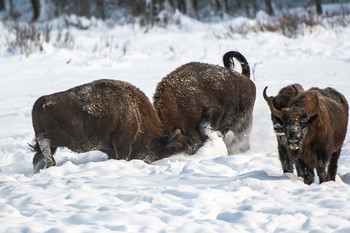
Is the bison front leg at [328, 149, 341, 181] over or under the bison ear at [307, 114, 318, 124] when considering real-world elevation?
under

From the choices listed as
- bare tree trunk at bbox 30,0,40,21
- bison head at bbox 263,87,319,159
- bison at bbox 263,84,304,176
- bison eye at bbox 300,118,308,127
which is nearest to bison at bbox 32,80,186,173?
bison at bbox 263,84,304,176

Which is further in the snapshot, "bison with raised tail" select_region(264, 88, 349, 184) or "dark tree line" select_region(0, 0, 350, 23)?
"dark tree line" select_region(0, 0, 350, 23)


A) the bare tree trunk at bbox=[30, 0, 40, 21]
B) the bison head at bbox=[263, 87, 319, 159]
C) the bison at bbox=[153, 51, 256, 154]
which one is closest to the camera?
the bison head at bbox=[263, 87, 319, 159]

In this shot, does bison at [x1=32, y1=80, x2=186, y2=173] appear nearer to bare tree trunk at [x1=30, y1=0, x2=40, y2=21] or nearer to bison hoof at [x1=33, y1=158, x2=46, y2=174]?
bison hoof at [x1=33, y1=158, x2=46, y2=174]

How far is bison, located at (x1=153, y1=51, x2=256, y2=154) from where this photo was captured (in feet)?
27.6

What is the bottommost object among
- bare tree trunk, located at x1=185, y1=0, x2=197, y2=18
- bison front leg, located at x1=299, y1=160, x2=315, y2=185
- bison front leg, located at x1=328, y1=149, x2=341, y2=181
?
bare tree trunk, located at x1=185, y1=0, x2=197, y2=18

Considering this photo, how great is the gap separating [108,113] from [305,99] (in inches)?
113

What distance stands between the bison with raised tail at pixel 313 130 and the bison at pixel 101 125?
259 centimetres

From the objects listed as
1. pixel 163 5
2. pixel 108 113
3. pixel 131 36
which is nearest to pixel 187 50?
pixel 131 36

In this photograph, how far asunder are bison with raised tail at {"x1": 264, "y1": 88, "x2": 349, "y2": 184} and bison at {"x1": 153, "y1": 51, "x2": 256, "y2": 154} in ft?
8.19

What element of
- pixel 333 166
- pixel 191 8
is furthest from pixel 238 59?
pixel 191 8

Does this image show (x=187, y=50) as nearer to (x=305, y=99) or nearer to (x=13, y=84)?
(x=13, y=84)

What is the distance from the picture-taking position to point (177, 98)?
8469 mm

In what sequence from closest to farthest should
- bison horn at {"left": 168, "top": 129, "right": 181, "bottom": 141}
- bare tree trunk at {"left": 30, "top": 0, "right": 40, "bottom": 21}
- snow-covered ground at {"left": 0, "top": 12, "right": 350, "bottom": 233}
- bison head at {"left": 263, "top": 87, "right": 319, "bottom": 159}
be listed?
snow-covered ground at {"left": 0, "top": 12, "right": 350, "bottom": 233}
bison head at {"left": 263, "top": 87, "right": 319, "bottom": 159}
bison horn at {"left": 168, "top": 129, "right": 181, "bottom": 141}
bare tree trunk at {"left": 30, "top": 0, "right": 40, "bottom": 21}
